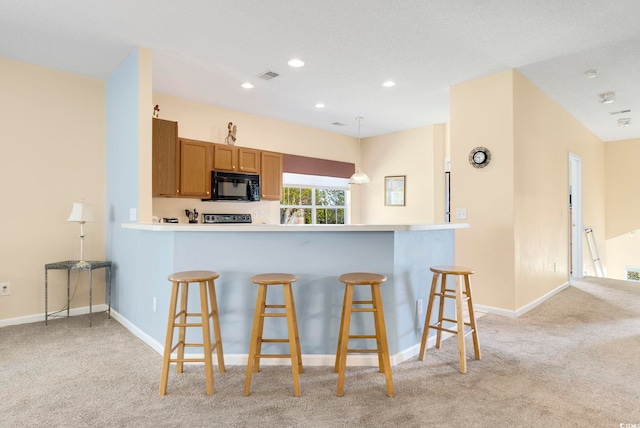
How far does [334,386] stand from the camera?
7.45 feet

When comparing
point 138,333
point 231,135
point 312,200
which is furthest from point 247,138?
point 138,333

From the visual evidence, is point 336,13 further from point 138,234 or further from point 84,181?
point 84,181

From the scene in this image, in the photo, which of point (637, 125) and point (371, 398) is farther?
point (637, 125)

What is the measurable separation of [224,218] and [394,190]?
3.27 metres

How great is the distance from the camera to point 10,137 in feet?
11.6

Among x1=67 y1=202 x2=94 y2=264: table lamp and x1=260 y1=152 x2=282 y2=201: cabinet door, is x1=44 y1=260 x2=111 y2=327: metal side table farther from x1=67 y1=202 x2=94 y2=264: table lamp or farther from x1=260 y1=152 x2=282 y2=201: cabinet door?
x1=260 y1=152 x2=282 y2=201: cabinet door

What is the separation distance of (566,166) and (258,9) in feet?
16.0

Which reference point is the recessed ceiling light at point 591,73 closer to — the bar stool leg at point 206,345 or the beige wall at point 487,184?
the beige wall at point 487,184

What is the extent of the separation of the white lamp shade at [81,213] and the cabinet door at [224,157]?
1705 millimetres

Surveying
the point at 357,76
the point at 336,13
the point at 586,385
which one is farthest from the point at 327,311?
the point at 357,76

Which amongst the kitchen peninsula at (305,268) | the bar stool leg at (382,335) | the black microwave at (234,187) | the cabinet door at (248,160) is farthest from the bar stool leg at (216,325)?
the cabinet door at (248,160)

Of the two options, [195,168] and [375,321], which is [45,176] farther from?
[375,321]

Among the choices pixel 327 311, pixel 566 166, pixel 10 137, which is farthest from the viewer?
pixel 566 166

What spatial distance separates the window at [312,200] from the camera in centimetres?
637
